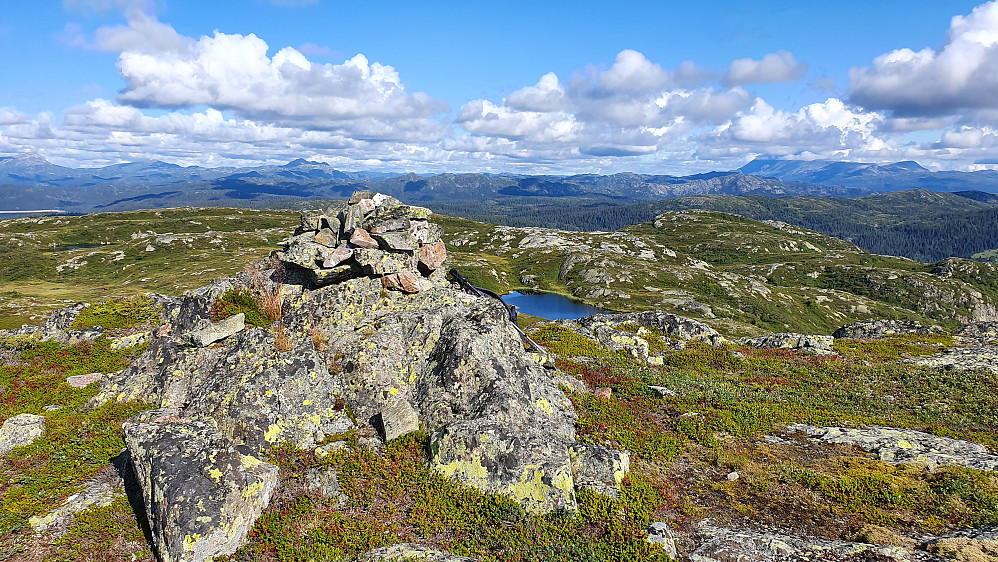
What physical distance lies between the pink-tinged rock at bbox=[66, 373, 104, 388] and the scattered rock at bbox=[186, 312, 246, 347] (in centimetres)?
718

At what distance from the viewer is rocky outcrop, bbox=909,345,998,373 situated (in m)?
30.2

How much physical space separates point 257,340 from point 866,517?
2551cm

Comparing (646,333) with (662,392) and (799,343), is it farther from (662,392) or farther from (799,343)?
(662,392)

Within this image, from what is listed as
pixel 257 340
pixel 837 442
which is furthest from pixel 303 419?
pixel 837 442

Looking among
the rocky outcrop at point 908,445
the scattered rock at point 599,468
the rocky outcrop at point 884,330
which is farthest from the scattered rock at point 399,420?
the rocky outcrop at point 884,330

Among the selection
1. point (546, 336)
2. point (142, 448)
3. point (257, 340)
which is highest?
point (257, 340)

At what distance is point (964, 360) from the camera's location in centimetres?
3206

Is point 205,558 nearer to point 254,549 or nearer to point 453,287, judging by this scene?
point 254,549

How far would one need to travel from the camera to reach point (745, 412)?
76.9 ft

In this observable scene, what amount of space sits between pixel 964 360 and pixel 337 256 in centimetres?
4423

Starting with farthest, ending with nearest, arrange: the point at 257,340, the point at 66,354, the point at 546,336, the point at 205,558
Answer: the point at 546,336
the point at 66,354
the point at 257,340
the point at 205,558

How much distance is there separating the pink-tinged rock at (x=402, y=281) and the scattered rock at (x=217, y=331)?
811cm

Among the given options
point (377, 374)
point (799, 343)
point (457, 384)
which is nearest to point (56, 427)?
point (377, 374)

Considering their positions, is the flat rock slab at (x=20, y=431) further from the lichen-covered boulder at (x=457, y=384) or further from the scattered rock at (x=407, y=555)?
the scattered rock at (x=407, y=555)
